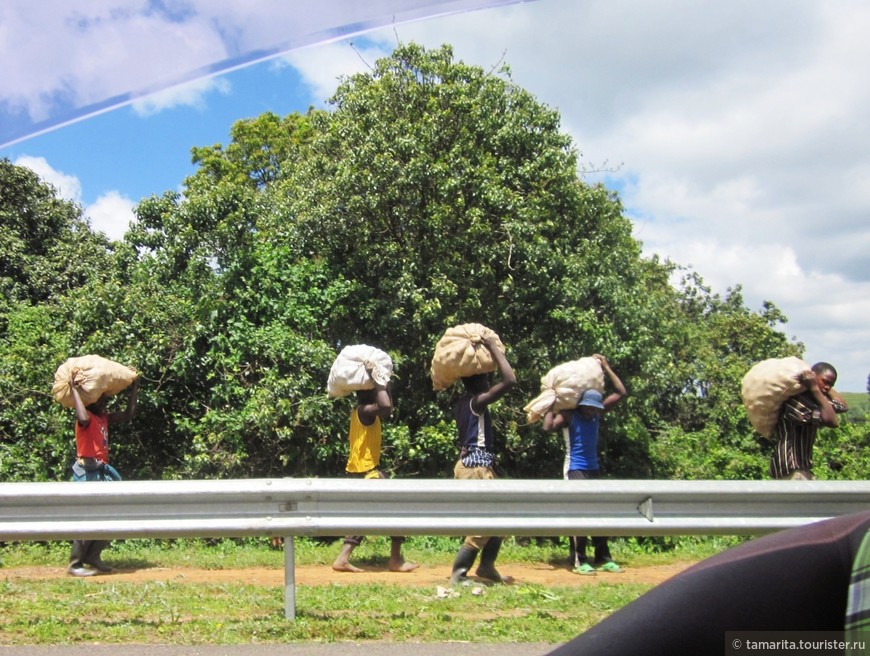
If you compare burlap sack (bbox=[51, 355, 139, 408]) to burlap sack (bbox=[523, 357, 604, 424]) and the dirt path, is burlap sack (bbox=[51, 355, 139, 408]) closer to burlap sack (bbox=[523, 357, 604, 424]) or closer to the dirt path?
the dirt path

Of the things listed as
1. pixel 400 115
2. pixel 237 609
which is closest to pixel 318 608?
pixel 237 609

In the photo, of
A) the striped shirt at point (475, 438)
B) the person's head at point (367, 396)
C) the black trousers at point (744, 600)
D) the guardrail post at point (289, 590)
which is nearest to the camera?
the black trousers at point (744, 600)

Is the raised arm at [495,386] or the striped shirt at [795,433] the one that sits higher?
the raised arm at [495,386]

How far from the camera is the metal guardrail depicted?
495cm

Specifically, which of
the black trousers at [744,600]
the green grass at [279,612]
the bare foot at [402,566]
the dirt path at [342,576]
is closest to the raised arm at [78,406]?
the dirt path at [342,576]

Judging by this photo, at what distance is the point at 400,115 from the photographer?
11883mm

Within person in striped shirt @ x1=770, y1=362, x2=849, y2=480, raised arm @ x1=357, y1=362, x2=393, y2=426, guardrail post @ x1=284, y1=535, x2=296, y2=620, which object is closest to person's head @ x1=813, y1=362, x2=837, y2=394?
person in striped shirt @ x1=770, y1=362, x2=849, y2=480

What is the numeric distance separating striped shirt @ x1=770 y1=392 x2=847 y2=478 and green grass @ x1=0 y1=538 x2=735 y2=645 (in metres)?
1.34

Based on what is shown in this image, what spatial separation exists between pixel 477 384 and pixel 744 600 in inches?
222

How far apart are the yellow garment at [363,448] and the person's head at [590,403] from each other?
5.22 ft

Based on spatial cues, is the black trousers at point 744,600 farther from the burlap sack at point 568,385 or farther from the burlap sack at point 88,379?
the burlap sack at point 88,379

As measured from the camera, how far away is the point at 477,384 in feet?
22.4

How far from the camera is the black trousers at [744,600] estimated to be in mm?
1176

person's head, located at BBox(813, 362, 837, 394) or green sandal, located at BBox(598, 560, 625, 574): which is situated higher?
person's head, located at BBox(813, 362, 837, 394)
